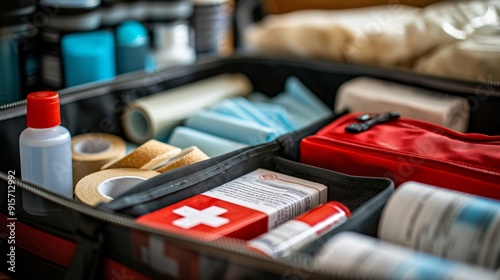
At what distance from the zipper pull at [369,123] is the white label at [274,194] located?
3.3 inches

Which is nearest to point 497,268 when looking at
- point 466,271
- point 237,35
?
point 466,271

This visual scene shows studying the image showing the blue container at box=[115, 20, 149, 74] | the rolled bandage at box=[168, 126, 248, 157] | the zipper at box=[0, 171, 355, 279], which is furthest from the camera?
the blue container at box=[115, 20, 149, 74]

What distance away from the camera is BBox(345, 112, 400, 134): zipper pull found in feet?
2.09

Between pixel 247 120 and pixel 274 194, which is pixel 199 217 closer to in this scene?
pixel 274 194

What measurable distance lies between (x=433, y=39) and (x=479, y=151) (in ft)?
0.94

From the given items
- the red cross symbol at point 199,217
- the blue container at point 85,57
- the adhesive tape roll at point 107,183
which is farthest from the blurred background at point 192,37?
the red cross symbol at point 199,217

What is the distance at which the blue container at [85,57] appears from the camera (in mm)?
781

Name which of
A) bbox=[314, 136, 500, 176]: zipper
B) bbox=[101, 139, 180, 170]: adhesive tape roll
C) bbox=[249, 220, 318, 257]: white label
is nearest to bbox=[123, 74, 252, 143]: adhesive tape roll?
bbox=[101, 139, 180, 170]: adhesive tape roll

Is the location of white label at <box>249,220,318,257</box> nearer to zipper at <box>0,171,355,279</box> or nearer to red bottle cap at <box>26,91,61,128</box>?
zipper at <box>0,171,355,279</box>

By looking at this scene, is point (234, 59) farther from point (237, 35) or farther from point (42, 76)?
point (42, 76)

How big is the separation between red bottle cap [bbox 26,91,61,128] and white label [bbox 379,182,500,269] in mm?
322

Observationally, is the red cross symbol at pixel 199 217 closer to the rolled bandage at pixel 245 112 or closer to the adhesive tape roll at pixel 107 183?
the adhesive tape roll at pixel 107 183

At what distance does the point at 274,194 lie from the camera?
555mm

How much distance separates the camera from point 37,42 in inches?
31.3
